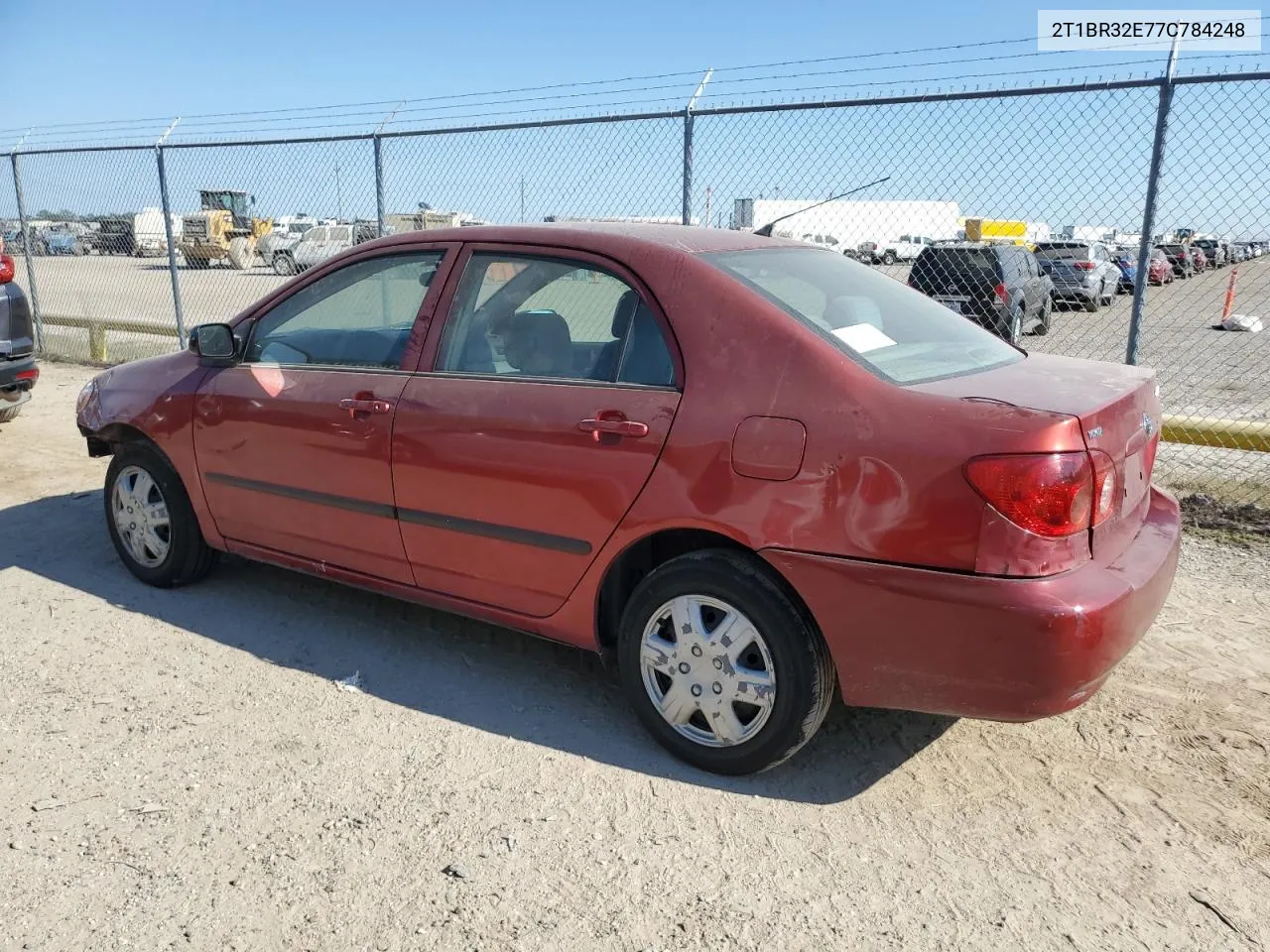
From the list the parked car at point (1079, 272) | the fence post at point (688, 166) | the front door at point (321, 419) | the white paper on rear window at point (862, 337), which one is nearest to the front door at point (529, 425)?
the front door at point (321, 419)

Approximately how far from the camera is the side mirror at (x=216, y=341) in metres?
4.14

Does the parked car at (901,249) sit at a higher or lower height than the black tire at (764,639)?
higher

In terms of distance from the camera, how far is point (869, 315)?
322cm

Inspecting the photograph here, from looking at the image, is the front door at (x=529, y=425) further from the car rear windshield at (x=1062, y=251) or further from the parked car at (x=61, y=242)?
the parked car at (x=61, y=242)

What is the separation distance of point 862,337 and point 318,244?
1387 centimetres

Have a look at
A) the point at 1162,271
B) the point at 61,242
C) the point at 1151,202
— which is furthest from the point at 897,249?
the point at 61,242

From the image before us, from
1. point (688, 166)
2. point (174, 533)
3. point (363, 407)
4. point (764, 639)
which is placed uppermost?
point (688, 166)

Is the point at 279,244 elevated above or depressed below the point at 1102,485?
above

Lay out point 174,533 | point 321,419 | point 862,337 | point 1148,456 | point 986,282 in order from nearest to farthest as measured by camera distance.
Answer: point 862,337, point 1148,456, point 321,419, point 174,533, point 986,282

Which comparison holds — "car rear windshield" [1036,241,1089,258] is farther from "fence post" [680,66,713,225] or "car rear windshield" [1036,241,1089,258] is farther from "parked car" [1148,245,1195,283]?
"fence post" [680,66,713,225]

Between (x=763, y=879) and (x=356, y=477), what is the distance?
2071mm

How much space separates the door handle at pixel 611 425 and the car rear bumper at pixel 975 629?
56 cm

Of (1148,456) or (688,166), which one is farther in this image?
(688,166)

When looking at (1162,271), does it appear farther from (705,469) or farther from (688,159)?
(705,469)
